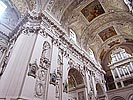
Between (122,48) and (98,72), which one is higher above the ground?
(122,48)

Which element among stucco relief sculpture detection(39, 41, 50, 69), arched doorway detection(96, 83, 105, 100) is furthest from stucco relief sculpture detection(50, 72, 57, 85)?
arched doorway detection(96, 83, 105, 100)

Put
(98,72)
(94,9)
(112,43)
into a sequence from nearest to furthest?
(94,9), (98,72), (112,43)

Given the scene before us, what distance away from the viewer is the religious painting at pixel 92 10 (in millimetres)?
11055

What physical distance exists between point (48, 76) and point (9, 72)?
1799mm

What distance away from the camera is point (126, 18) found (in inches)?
474

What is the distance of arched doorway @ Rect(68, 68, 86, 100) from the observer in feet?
31.5

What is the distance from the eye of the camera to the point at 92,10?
11.6 metres

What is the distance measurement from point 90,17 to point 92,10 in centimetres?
75

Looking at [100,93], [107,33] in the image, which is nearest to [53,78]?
[100,93]

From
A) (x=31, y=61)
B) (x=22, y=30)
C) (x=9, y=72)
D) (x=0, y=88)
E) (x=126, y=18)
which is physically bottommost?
(x=0, y=88)

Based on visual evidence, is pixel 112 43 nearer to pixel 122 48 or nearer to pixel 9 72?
pixel 122 48

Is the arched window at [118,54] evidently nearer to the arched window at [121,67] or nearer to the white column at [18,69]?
the arched window at [121,67]

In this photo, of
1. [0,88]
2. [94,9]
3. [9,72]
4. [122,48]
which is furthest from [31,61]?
[122,48]

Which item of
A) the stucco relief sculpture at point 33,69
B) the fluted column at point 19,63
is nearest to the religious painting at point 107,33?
the fluted column at point 19,63
